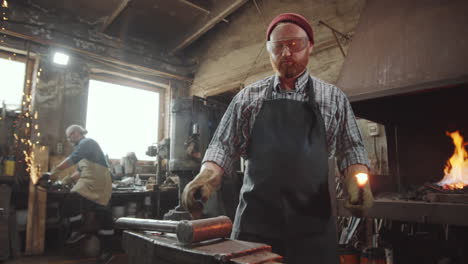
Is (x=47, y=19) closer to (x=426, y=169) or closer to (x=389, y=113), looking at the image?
(x=389, y=113)

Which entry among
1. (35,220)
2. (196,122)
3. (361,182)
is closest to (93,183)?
(35,220)

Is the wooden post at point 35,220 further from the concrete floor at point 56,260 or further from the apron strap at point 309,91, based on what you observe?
the apron strap at point 309,91

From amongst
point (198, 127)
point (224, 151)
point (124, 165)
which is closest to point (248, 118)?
point (224, 151)

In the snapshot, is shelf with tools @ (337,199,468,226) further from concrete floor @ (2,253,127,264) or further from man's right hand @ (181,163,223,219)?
concrete floor @ (2,253,127,264)

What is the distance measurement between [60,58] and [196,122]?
9.91 feet

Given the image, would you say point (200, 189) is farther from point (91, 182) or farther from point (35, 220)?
point (35, 220)

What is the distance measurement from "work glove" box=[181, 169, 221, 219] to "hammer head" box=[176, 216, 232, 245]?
0.24m

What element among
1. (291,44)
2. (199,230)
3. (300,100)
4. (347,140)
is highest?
(291,44)

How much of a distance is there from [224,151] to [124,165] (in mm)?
5410

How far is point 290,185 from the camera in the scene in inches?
56.6

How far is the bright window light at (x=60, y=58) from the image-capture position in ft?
19.0

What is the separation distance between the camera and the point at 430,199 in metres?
2.36

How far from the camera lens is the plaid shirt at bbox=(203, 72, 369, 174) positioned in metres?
1.56

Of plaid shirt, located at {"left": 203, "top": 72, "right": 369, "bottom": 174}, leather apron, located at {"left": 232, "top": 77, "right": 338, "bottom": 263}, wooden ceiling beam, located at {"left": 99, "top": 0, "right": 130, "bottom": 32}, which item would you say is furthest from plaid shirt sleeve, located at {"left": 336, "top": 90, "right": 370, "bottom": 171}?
wooden ceiling beam, located at {"left": 99, "top": 0, "right": 130, "bottom": 32}
